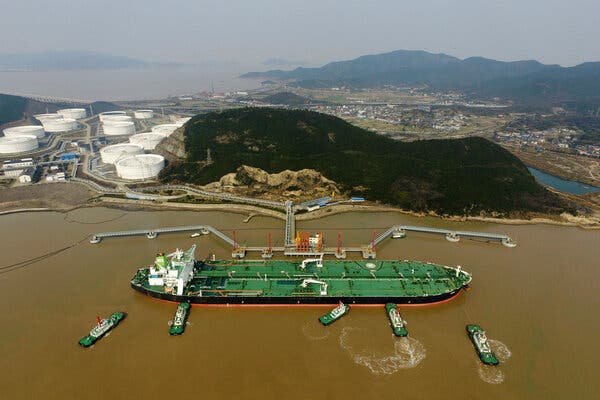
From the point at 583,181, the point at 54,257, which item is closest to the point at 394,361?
the point at 54,257

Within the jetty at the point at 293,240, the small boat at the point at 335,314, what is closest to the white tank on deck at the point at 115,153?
the jetty at the point at 293,240

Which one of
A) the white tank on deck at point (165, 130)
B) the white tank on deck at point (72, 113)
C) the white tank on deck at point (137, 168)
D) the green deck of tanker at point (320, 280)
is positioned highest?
the white tank on deck at point (72, 113)

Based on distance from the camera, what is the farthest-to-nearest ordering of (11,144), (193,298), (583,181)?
(11,144) → (583,181) → (193,298)

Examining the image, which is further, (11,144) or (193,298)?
(11,144)

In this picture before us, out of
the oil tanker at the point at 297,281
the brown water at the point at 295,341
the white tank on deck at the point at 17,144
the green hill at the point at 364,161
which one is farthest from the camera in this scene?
the white tank on deck at the point at 17,144

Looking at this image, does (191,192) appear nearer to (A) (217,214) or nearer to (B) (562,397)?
(A) (217,214)

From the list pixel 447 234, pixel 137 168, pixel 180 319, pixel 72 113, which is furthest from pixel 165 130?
pixel 447 234

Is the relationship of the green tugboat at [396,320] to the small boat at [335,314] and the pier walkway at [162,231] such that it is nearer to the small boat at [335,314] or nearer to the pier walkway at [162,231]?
the small boat at [335,314]
